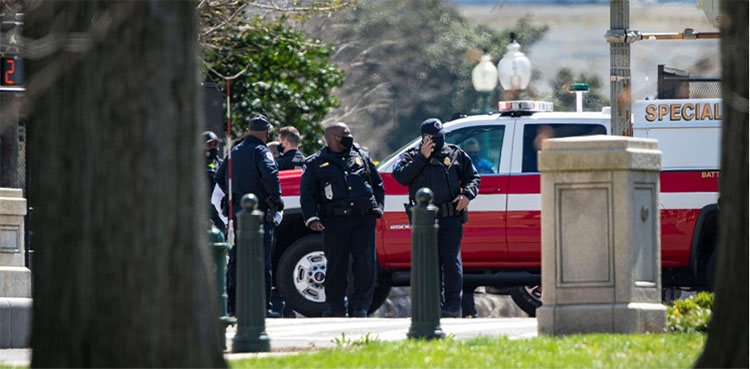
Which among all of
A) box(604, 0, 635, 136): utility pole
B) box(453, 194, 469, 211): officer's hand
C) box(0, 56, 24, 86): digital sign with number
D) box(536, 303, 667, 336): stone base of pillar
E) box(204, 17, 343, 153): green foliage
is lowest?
box(536, 303, 667, 336): stone base of pillar

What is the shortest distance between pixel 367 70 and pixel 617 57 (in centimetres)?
2396

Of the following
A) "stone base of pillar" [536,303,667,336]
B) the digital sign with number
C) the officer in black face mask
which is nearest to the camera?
"stone base of pillar" [536,303,667,336]

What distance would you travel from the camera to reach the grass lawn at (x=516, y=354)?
7305mm

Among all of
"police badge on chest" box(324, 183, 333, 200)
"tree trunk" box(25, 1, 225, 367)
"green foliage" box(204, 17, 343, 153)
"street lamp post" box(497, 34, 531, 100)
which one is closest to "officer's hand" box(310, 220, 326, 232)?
"police badge on chest" box(324, 183, 333, 200)

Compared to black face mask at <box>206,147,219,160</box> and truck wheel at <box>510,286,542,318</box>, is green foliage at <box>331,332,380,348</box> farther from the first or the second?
truck wheel at <box>510,286,542,318</box>

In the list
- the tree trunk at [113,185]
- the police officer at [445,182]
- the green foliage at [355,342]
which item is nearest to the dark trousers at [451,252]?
the police officer at [445,182]

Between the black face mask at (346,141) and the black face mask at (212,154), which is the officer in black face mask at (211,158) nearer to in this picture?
the black face mask at (212,154)

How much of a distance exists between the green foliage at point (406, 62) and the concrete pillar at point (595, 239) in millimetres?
25357

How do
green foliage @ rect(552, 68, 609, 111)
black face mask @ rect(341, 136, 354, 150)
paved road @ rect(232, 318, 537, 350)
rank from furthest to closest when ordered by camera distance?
green foliage @ rect(552, 68, 609, 111) → black face mask @ rect(341, 136, 354, 150) → paved road @ rect(232, 318, 537, 350)

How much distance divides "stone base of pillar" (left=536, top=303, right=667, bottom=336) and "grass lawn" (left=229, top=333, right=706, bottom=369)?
1.51ft

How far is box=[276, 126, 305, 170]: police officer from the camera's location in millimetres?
14023

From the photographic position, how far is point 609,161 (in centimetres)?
889

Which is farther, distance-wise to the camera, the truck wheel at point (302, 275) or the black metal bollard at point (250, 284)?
the truck wheel at point (302, 275)

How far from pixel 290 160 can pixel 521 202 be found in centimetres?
278
